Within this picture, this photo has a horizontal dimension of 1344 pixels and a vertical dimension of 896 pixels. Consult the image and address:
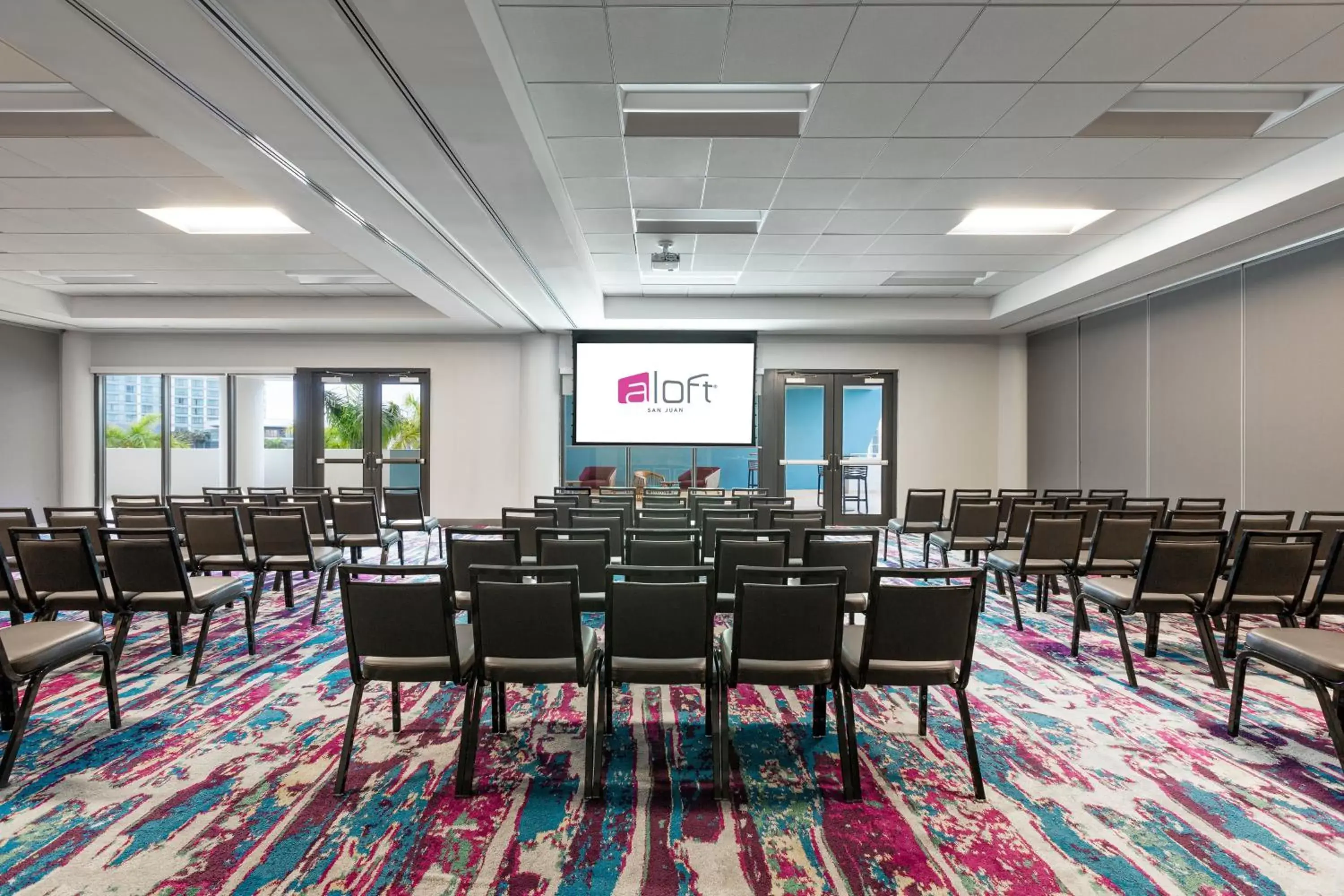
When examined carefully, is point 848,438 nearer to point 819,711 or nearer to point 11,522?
point 819,711

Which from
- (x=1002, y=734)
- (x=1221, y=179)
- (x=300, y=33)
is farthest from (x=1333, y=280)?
(x=300, y=33)

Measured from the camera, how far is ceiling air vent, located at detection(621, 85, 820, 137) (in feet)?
11.2

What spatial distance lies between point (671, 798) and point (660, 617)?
65cm

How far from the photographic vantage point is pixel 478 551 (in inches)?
129

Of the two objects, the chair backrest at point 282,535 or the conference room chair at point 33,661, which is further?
the chair backrest at point 282,535

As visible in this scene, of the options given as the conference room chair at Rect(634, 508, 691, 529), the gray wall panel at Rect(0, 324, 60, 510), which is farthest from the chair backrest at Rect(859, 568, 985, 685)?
the gray wall panel at Rect(0, 324, 60, 510)

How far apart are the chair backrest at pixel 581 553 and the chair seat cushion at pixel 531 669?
92cm

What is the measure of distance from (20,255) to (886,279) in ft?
32.0

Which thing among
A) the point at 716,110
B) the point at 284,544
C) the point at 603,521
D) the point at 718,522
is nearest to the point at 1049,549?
the point at 718,522

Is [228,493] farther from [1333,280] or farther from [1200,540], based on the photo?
[1333,280]

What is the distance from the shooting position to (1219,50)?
2.97 metres

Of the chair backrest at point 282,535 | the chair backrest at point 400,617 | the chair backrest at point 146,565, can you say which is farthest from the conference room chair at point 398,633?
the chair backrest at point 282,535

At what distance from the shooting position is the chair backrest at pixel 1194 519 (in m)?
4.17

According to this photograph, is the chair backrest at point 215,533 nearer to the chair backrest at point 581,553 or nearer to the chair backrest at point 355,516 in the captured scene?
the chair backrest at point 355,516
